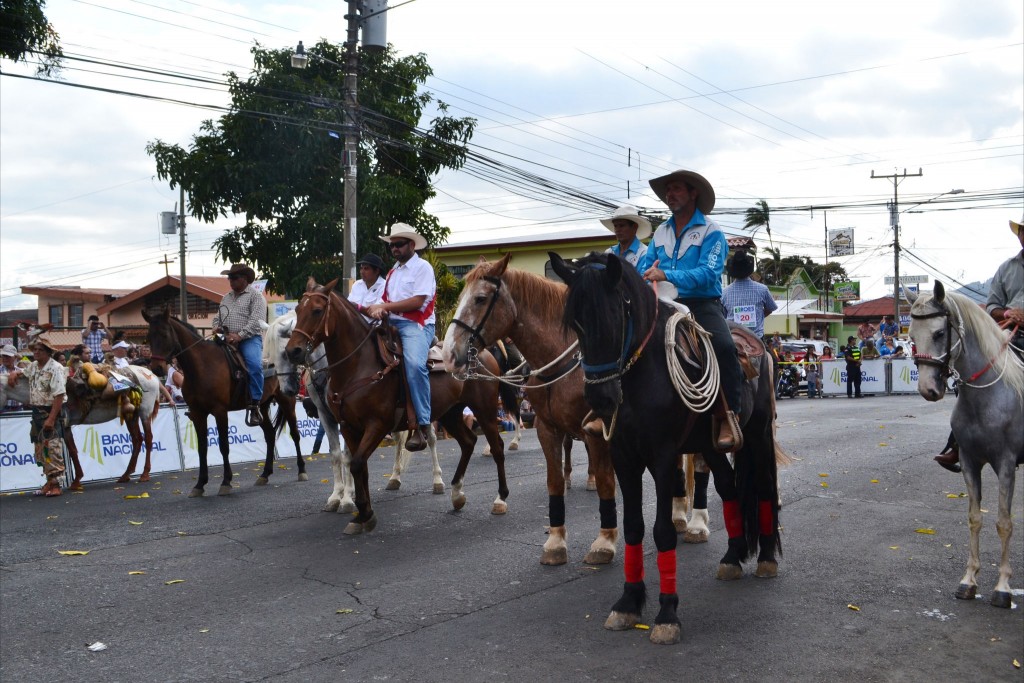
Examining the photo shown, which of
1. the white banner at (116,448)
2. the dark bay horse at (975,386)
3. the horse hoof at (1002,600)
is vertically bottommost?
the horse hoof at (1002,600)

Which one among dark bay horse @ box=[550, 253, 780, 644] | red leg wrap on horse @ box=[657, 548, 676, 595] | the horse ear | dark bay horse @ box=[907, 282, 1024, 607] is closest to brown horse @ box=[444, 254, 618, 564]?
dark bay horse @ box=[550, 253, 780, 644]

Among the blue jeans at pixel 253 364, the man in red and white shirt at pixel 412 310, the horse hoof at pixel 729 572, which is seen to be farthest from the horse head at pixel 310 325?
the horse hoof at pixel 729 572

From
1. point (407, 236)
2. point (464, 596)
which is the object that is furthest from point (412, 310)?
point (464, 596)

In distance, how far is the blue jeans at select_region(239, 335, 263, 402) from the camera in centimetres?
1126

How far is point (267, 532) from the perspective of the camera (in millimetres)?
8492

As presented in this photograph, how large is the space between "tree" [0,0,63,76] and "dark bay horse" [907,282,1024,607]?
28.8 feet

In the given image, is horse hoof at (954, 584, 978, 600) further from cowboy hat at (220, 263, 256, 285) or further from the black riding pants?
cowboy hat at (220, 263, 256, 285)

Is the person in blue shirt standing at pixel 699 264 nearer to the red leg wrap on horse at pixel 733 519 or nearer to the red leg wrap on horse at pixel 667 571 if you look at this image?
the red leg wrap on horse at pixel 667 571

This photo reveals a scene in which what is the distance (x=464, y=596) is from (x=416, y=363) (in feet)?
9.59

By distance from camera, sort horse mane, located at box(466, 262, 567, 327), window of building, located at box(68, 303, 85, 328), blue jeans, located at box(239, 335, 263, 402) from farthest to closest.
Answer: window of building, located at box(68, 303, 85, 328) < blue jeans, located at box(239, 335, 263, 402) < horse mane, located at box(466, 262, 567, 327)

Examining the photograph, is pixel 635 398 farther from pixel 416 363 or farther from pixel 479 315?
pixel 416 363

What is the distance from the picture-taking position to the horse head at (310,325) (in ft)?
26.6

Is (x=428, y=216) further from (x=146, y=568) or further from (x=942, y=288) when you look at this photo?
(x=942, y=288)

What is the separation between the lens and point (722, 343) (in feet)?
18.7
